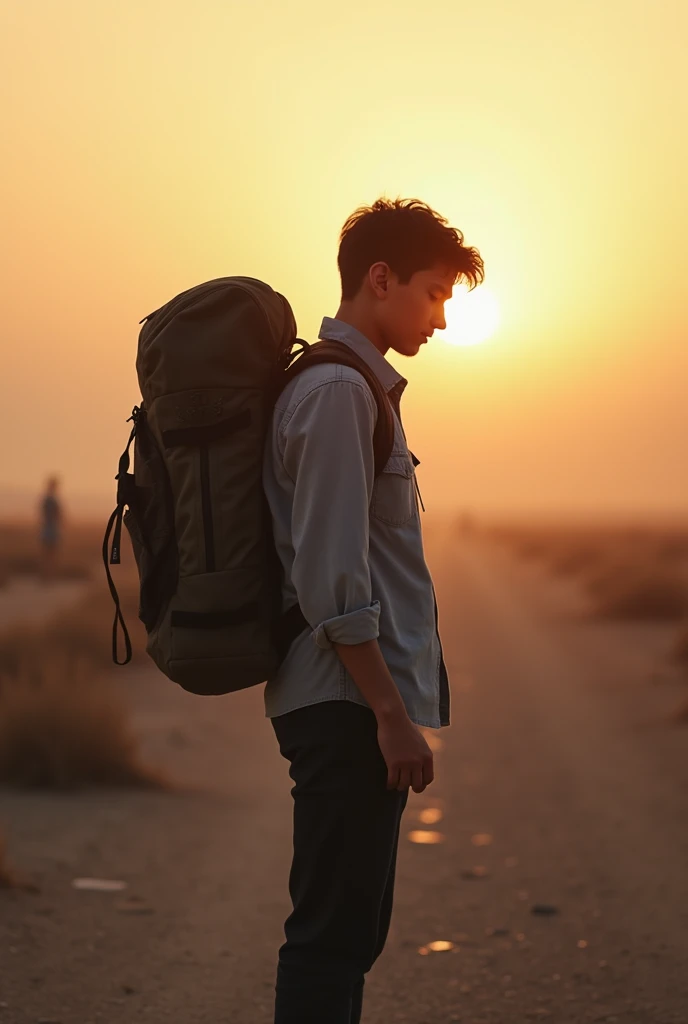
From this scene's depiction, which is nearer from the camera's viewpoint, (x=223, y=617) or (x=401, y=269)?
(x=223, y=617)

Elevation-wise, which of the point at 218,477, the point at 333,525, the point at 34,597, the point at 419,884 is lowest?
the point at 419,884

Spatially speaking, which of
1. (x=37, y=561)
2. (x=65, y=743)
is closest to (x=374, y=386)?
(x=65, y=743)

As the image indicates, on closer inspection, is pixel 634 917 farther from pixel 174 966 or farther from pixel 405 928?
pixel 174 966

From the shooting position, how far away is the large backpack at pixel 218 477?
236 cm

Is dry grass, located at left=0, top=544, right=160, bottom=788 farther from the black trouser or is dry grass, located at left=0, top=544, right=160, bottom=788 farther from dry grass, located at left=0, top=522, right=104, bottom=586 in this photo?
dry grass, located at left=0, top=522, right=104, bottom=586

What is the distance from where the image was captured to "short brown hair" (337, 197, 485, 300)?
2.56 meters

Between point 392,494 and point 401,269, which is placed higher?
point 401,269

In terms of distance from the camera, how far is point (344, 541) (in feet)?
7.36

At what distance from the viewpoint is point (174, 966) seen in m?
4.22

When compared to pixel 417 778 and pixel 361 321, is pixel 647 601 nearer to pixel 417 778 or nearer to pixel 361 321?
pixel 361 321

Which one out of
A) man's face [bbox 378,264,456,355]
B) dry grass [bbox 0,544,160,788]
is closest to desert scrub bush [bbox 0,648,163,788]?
dry grass [bbox 0,544,160,788]

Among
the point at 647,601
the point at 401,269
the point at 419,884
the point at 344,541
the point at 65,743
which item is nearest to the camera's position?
the point at 344,541

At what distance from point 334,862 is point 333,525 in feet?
2.19

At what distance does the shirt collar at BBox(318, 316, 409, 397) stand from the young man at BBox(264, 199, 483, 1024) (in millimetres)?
20
